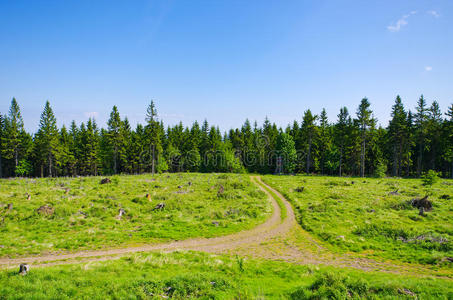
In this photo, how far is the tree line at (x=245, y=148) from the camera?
55531mm

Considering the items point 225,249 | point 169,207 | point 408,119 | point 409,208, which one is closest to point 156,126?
point 169,207

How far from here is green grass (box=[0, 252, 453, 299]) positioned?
8180mm

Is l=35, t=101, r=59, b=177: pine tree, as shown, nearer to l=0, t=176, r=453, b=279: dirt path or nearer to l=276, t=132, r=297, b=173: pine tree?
l=0, t=176, r=453, b=279: dirt path

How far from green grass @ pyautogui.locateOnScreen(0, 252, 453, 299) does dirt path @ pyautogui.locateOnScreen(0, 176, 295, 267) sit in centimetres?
Answer: 192

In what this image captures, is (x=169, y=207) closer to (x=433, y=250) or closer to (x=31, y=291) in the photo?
(x=31, y=291)

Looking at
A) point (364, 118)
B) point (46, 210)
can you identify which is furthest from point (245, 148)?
point (46, 210)

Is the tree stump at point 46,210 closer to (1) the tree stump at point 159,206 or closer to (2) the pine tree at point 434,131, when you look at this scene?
(1) the tree stump at point 159,206

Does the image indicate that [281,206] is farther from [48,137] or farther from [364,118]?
[48,137]

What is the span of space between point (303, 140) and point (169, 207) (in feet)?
181

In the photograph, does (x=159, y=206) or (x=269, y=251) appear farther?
(x=159, y=206)

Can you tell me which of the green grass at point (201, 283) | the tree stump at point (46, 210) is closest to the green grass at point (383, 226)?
the green grass at point (201, 283)

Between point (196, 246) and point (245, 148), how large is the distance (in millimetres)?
65862

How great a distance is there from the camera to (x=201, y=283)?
9273 mm

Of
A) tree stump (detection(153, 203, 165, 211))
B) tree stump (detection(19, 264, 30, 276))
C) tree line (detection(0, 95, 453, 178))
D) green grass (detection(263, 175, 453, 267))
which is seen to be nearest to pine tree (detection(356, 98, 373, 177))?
tree line (detection(0, 95, 453, 178))
